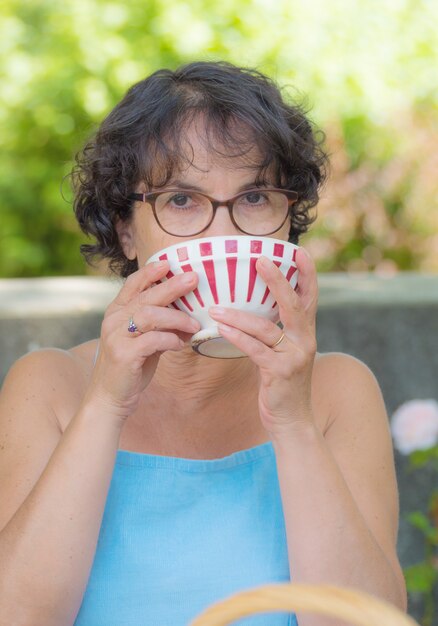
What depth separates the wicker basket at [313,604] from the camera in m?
0.89

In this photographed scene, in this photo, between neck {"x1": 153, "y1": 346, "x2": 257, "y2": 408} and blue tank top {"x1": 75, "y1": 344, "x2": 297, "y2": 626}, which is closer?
blue tank top {"x1": 75, "y1": 344, "x2": 297, "y2": 626}

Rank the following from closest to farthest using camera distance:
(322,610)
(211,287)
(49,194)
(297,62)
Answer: (322,610) → (211,287) → (297,62) → (49,194)

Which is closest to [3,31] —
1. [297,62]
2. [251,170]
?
[297,62]

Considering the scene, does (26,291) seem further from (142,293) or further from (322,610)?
(322,610)

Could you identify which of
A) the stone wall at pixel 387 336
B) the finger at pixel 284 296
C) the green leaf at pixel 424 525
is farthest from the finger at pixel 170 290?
the green leaf at pixel 424 525

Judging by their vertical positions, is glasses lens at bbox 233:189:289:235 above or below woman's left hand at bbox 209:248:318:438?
above

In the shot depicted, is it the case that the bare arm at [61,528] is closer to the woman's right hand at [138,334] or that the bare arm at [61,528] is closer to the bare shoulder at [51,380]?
the woman's right hand at [138,334]

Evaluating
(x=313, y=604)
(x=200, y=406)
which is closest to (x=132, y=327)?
(x=200, y=406)

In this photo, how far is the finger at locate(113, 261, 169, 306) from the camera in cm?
156

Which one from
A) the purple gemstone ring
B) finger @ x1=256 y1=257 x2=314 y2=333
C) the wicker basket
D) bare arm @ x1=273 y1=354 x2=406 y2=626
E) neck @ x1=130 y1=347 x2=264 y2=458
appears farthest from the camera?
neck @ x1=130 y1=347 x2=264 y2=458

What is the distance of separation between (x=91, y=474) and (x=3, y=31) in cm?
483

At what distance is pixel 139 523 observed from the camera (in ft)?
6.35

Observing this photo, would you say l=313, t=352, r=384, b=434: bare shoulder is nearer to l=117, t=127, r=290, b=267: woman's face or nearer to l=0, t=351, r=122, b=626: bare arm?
l=117, t=127, r=290, b=267: woman's face

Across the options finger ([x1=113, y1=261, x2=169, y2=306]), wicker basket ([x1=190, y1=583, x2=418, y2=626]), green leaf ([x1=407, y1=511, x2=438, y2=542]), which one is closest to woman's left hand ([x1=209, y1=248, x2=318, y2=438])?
finger ([x1=113, y1=261, x2=169, y2=306])
